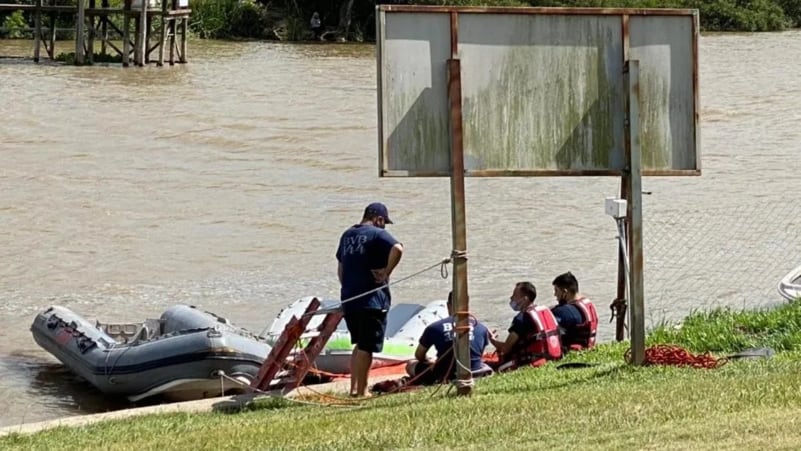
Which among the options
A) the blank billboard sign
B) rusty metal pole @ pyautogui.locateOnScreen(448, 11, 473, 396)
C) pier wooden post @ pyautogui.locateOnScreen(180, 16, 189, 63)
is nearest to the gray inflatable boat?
rusty metal pole @ pyautogui.locateOnScreen(448, 11, 473, 396)

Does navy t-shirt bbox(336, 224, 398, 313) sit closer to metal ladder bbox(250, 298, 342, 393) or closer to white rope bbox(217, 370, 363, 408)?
metal ladder bbox(250, 298, 342, 393)

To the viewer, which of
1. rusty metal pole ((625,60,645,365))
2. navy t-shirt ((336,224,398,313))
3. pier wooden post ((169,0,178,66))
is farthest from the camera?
pier wooden post ((169,0,178,66))

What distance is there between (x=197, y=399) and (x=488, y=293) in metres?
5.97

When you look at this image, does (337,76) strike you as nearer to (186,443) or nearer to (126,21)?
(126,21)

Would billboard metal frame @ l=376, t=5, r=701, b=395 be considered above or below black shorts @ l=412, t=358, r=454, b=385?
above

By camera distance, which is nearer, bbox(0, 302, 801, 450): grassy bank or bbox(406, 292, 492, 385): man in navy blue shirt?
bbox(0, 302, 801, 450): grassy bank

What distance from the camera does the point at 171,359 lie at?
12.5 metres

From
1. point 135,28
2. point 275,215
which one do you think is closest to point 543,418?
point 275,215

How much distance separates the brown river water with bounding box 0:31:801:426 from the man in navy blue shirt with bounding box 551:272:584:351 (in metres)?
3.07

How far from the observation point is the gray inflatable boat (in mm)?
12453

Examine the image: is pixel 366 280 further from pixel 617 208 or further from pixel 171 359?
pixel 171 359

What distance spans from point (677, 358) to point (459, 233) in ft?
6.10

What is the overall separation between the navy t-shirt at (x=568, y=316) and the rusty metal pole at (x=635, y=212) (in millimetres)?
2171

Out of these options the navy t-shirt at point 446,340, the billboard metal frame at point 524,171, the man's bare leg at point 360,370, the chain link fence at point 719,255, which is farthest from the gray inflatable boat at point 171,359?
the chain link fence at point 719,255
